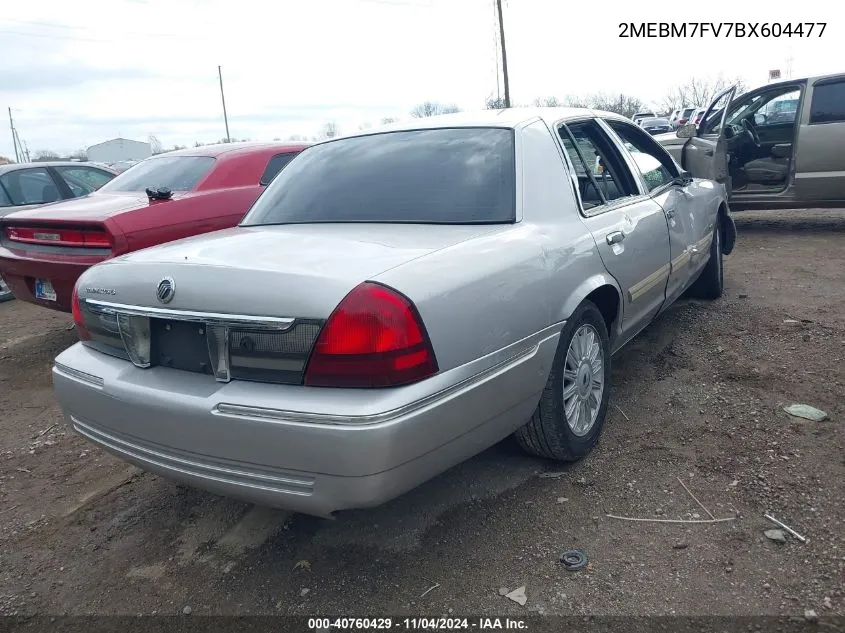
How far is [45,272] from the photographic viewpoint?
4.75m

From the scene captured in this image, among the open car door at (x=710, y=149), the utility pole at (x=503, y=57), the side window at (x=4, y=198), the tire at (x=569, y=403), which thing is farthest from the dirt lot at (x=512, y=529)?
the utility pole at (x=503, y=57)

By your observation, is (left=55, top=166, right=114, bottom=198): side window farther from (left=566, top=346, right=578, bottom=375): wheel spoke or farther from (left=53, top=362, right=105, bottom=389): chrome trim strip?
(left=566, top=346, right=578, bottom=375): wheel spoke

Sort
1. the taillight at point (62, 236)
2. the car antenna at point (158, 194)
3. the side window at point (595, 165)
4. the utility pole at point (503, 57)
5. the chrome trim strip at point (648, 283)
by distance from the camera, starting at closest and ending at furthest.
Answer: the side window at point (595, 165)
the chrome trim strip at point (648, 283)
the taillight at point (62, 236)
the car antenna at point (158, 194)
the utility pole at point (503, 57)

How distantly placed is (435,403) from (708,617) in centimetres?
103

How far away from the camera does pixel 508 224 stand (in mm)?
2693

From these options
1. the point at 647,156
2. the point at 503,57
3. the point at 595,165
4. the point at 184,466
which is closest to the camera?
the point at 184,466

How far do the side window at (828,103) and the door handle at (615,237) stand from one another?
5889 millimetres

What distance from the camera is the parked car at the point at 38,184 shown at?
24.0 ft

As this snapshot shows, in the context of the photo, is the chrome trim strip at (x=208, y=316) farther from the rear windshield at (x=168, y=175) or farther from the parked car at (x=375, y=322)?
the rear windshield at (x=168, y=175)

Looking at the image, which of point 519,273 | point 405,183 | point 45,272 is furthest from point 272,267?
point 45,272

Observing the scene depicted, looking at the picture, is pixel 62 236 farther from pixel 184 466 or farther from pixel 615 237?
pixel 615 237

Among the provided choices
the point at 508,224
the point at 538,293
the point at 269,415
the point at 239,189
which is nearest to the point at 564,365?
the point at 538,293

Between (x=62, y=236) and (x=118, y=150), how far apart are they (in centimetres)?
4694

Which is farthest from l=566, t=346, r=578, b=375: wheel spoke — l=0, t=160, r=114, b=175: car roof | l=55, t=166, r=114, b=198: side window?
l=0, t=160, r=114, b=175: car roof
